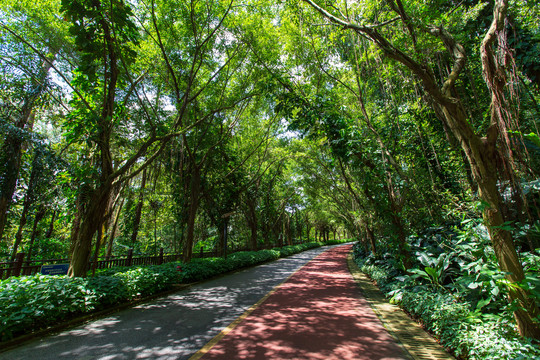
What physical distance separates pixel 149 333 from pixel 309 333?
2.52 metres

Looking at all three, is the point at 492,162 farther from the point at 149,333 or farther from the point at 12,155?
the point at 12,155

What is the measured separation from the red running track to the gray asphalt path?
448mm

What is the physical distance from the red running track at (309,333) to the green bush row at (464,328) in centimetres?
65

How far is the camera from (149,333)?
394cm

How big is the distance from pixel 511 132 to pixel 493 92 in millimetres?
533

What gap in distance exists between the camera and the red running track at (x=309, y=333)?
320 centimetres

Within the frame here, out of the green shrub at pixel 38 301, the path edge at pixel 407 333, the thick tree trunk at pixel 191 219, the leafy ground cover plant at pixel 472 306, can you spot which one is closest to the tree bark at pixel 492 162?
the leafy ground cover plant at pixel 472 306

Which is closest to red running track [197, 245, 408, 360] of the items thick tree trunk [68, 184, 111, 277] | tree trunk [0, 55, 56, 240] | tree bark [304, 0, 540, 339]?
tree bark [304, 0, 540, 339]

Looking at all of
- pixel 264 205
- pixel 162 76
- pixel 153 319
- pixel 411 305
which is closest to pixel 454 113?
pixel 411 305

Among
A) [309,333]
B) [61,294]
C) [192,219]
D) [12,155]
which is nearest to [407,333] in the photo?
[309,333]

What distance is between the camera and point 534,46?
17.8 feet

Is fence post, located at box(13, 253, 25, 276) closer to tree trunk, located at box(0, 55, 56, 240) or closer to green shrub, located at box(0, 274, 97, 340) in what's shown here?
green shrub, located at box(0, 274, 97, 340)

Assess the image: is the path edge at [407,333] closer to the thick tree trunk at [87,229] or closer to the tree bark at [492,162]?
the tree bark at [492,162]

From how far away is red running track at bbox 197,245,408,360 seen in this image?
3201 millimetres
